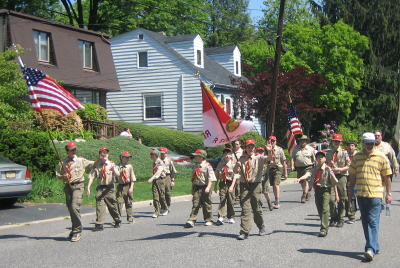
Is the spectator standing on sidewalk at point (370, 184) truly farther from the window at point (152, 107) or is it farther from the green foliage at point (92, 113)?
the window at point (152, 107)

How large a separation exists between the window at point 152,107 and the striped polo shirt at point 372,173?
2864cm

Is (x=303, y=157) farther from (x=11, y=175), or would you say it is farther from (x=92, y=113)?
(x=92, y=113)

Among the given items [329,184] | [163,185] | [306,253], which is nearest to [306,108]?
[163,185]

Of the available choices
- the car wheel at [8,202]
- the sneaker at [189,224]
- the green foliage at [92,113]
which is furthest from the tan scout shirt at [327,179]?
the green foliage at [92,113]

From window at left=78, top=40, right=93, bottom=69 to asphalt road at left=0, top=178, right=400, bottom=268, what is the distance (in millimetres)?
18144

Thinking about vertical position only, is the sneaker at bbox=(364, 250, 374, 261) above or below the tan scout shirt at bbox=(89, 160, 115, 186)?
below

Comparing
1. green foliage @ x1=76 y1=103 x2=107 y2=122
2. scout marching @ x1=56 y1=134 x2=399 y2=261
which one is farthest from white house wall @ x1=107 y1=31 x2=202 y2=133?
scout marching @ x1=56 y1=134 x2=399 y2=261

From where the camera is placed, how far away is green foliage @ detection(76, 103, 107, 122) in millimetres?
27562

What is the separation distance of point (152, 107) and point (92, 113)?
9.42m

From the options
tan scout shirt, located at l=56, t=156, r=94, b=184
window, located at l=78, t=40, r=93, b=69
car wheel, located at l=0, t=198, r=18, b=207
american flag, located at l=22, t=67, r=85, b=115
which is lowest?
car wheel, located at l=0, t=198, r=18, b=207

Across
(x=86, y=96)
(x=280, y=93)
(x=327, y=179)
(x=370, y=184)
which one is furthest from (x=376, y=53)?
(x=370, y=184)

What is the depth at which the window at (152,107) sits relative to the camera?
36938 millimetres

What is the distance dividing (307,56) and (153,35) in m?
11.4

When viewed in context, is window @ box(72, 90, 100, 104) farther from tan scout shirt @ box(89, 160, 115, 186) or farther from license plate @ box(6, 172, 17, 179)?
tan scout shirt @ box(89, 160, 115, 186)
